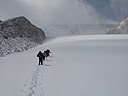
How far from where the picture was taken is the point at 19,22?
70375mm

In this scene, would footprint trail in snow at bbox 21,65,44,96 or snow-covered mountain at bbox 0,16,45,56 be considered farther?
snow-covered mountain at bbox 0,16,45,56

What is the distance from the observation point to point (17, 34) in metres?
63.3

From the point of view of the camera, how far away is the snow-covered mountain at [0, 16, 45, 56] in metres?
51.6

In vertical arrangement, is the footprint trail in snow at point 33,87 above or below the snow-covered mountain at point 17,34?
below

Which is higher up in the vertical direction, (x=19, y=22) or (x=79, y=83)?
(x=19, y=22)

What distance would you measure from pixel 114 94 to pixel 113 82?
7.31 feet

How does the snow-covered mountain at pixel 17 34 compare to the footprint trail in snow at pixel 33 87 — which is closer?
the footprint trail in snow at pixel 33 87

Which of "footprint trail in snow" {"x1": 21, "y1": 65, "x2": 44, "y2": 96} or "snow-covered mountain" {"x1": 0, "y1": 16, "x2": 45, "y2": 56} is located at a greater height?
"snow-covered mountain" {"x1": 0, "y1": 16, "x2": 45, "y2": 56}

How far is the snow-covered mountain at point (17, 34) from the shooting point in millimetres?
51562

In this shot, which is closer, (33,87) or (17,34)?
(33,87)

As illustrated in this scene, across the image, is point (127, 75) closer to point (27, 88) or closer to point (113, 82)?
point (113, 82)

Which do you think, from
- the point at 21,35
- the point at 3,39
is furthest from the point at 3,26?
the point at 3,39

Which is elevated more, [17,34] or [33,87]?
[17,34]

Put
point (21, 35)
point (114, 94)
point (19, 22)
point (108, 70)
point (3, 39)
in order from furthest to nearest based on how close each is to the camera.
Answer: point (19, 22), point (21, 35), point (3, 39), point (108, 70), point (114, 94)
